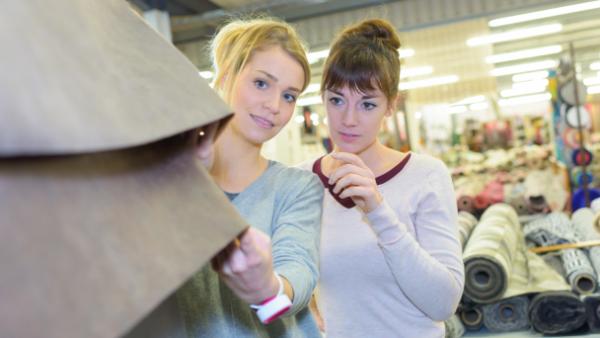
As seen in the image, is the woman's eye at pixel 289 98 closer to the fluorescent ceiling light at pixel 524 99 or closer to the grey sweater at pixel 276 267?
the grey sweater at pixel 276 267

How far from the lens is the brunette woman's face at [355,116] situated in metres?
1.41

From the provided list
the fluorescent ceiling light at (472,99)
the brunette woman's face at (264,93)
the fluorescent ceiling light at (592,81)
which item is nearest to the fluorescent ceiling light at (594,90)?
the fluorescent ceiling light at (592,81)

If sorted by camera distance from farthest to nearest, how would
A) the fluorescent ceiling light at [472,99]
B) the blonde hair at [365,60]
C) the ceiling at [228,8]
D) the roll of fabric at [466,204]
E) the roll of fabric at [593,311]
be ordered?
1. the fluorescent ceiling light at [472,99]
2. the ceiling at [228,8]
3. the roll of fabric at [466,204]
4. the roll of fabric at [593,311]
5. the blonde hair at [365,60]

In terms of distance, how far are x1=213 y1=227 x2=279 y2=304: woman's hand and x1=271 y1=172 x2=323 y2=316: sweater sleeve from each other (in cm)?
11

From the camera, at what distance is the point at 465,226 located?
10.8 ft

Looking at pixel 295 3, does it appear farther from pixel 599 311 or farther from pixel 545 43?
pixel 545 43

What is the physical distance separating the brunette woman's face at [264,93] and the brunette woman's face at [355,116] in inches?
13.4

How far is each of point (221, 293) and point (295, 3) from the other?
4898mm

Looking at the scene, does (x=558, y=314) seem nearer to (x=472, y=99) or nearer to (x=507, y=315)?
(x=507, y=315)

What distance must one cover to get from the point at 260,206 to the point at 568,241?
2.47 metres

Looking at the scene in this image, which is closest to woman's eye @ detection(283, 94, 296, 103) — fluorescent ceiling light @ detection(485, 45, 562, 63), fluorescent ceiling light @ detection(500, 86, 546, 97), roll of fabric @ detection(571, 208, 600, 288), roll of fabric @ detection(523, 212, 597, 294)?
roll of fabric @ detection(523, 212, 597, 294)

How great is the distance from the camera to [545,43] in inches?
405

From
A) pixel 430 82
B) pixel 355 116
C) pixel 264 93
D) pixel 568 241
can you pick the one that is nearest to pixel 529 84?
pixel 430 82

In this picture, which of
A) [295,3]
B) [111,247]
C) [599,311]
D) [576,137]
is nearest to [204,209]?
[111,247]
